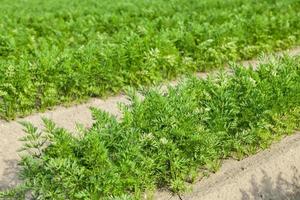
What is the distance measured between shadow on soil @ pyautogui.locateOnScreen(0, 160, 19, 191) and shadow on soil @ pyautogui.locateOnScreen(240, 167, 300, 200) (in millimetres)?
2640

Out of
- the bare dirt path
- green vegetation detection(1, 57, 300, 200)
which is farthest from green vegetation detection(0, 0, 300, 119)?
the bare dirt path

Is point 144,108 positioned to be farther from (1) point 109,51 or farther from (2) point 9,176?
(1) point 109,51

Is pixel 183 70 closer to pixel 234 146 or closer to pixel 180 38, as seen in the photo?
pixel 180 38

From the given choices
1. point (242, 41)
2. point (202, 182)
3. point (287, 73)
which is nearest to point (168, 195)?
point (202, 182)

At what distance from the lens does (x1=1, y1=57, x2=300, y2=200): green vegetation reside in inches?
170

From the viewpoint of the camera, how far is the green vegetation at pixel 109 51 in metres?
7.49

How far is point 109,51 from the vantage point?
320 inches

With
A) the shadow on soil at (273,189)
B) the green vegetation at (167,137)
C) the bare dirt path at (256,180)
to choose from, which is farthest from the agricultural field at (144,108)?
the shadow on soil at (273,189)

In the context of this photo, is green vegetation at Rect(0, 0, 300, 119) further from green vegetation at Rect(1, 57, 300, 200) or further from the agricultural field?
green vegetation at Rect(1, 57, 300, 200)

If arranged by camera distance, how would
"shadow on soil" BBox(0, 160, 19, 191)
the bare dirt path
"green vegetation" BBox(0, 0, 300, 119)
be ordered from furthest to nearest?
"green vegetation" BBox(0, 0, 300, 119) → "shadow on soil" BBox(0, 160, 19, 191) → the bare dirt path

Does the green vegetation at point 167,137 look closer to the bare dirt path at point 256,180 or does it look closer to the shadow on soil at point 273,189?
the bare dirt path at point 256,180

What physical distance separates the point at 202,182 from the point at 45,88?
11.3 feet

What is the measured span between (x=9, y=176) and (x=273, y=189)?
3098 mm

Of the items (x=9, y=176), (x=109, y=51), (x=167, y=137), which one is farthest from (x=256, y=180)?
(x=109, y=51)
